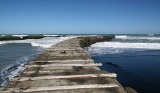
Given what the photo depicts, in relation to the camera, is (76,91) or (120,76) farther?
(120,76)

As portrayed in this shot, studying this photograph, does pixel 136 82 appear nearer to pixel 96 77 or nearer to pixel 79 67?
pixel 79 67

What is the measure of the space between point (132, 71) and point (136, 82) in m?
1.74

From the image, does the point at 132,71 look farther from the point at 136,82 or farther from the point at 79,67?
the point at 79,67

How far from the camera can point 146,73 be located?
26.5ft

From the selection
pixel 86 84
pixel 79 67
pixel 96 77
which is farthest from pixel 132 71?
pixel 86 84

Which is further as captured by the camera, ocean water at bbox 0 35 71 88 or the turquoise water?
ocean water at bbox 0 35 71 88

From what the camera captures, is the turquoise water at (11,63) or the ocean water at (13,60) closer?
the turquoise water at (11,63)

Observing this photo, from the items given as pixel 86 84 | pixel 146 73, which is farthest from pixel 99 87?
pixel 146 73

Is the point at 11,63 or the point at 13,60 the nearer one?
the point at 11,63

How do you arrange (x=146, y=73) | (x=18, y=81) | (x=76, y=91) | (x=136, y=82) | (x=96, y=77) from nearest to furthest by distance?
(x=76, y=91)
(x=18, y=81)
(x=96, y=77)
(x=136, y=82)
(x=146, y=73)

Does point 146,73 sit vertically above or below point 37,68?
below

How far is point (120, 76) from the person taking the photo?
7.58 m

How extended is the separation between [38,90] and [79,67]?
85.1 inches

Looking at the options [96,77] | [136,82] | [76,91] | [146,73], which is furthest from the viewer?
[146,73]
